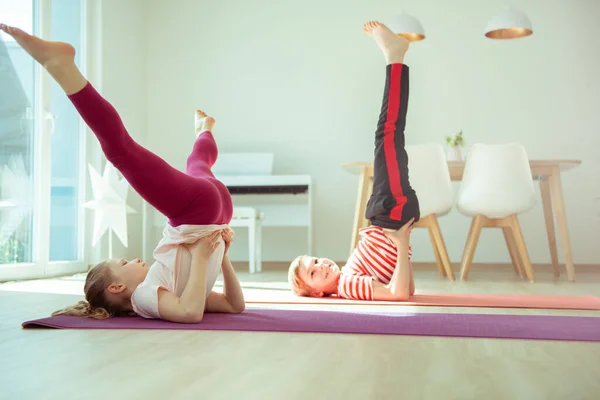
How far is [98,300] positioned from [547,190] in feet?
12.5

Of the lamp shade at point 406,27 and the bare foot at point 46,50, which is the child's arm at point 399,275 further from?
the lamp shade at point 406,27

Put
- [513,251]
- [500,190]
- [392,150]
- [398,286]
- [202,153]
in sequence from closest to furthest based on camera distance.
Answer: [202,153], [392,150], [398,286], [500,190], [513,251]

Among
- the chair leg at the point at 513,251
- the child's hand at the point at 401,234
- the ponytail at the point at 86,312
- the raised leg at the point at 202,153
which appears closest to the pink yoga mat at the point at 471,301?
the child's hand at the point at 401,234

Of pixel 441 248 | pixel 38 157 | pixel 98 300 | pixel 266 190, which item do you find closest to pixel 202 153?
pixel 98 300

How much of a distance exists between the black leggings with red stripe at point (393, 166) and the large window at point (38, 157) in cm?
268

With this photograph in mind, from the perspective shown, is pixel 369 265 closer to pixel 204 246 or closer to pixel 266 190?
pixel 204 246

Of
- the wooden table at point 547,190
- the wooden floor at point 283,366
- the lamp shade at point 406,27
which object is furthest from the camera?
the lamp shade at point 406,27

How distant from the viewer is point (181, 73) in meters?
6.70

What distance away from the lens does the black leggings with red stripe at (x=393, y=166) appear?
2.62 metres

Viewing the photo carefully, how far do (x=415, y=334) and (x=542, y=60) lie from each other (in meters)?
4.92

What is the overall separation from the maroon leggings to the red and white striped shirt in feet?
2.68

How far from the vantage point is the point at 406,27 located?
5.30 meters

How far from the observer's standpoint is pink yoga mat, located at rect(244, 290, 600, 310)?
2.72 metres

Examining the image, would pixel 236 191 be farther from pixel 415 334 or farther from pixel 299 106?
pixel 415 334
